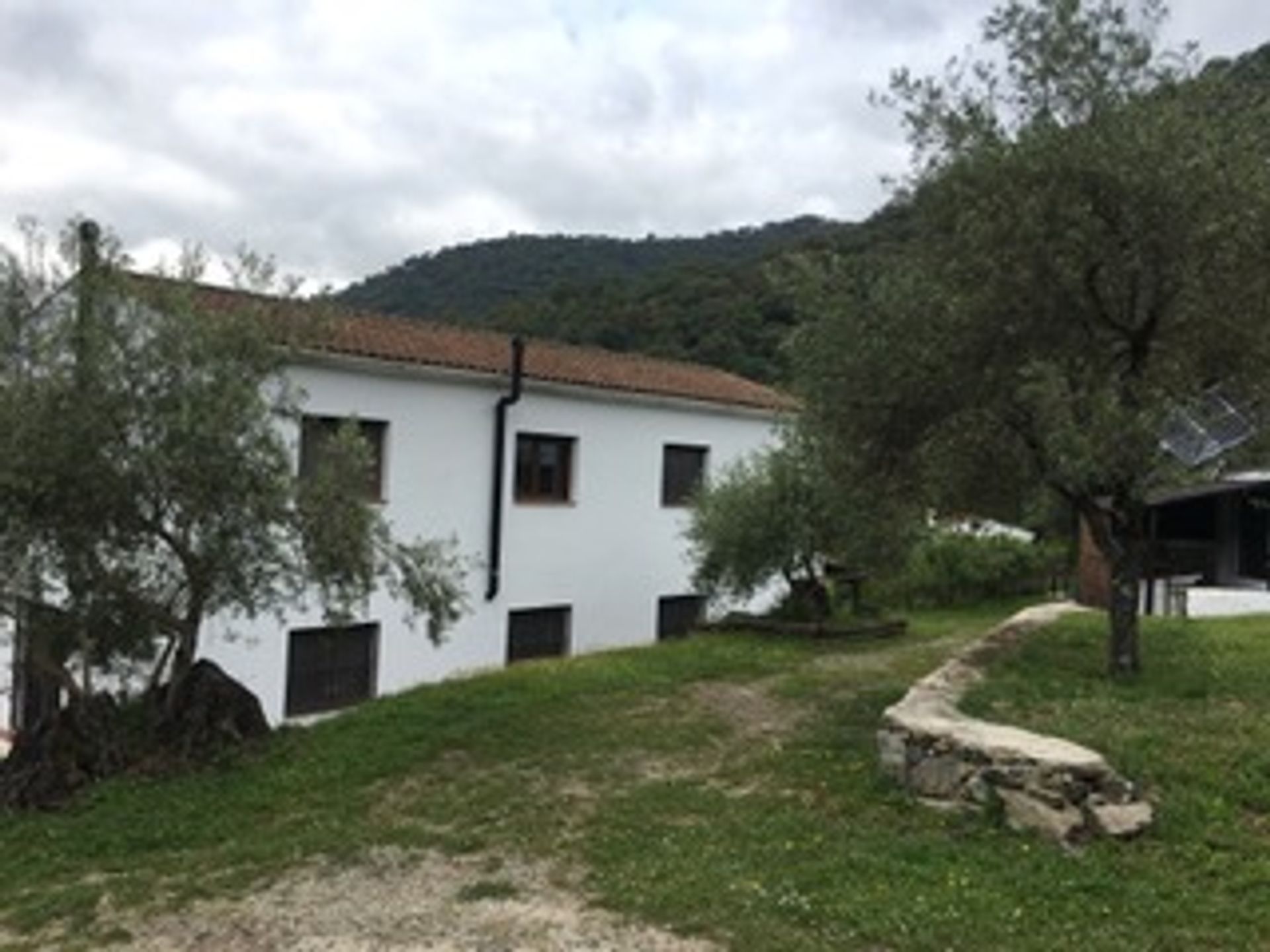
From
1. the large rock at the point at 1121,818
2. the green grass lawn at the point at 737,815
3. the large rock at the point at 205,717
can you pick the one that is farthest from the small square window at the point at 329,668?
the large rock at the point at 1121,818

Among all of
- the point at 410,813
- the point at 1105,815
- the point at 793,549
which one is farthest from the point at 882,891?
the point at 793,549

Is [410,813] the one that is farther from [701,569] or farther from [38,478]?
[701,569]

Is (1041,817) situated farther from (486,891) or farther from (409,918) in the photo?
(409,918)

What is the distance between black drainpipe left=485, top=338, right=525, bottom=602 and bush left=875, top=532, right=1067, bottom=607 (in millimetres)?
8733

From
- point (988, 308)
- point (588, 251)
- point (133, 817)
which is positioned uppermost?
point (588, 251)

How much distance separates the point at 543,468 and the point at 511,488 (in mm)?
1025

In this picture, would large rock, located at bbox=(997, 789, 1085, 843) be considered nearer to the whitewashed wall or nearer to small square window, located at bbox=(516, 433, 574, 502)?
the whitewashed wall

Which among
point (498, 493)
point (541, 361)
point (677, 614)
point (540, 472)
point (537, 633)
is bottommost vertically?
point (537, 633)

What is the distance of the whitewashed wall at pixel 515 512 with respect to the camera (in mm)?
17000

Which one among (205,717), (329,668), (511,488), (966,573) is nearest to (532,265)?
(966,573)

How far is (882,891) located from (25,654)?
7267mm

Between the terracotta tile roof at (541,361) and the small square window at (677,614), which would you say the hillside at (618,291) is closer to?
the terracotta tile roof at (541,361)

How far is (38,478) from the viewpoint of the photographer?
356 inches

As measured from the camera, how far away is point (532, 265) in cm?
4912
